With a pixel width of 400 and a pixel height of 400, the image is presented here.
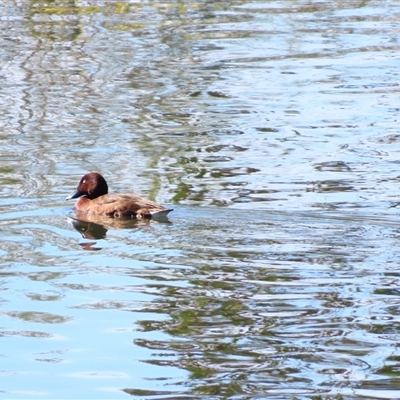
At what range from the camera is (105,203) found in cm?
1055

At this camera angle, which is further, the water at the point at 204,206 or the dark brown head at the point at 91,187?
the dark brown head at the point at 91,187

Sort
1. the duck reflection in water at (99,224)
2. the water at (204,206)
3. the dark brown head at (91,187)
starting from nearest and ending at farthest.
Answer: the water at (204,206)
the duck reflection in water at (99,224)
the dark brown head at (91,187)

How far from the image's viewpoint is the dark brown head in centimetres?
1066

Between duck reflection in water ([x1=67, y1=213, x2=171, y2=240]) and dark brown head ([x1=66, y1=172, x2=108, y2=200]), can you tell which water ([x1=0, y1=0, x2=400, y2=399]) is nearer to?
duck reflection in water ([x1=67, y1=213, x2=171, y2=240])

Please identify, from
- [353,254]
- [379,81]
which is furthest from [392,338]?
[379,81]

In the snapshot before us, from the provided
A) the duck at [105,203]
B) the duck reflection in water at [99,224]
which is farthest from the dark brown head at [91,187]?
the duck reflection in water at [99,224]

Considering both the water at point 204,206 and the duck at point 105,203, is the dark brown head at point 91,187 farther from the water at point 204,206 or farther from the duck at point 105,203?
the water at point 204,206

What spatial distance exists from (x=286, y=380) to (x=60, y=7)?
15.0 meters

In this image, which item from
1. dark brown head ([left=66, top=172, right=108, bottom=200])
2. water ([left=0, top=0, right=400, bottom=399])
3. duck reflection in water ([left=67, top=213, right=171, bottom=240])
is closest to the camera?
water ([left=0, top=0, right=400, bottom=399])

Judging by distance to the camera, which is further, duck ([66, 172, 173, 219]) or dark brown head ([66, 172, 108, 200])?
dark brown head ([66, 172, 108, 200])

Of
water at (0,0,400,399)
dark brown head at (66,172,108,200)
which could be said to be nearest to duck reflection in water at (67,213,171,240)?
water at (0,0,400,399)

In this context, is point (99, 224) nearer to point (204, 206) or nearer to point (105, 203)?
point (105, 203)

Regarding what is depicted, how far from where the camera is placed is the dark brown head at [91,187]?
10.7 metres

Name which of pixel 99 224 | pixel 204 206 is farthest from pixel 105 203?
pixel 204 206
